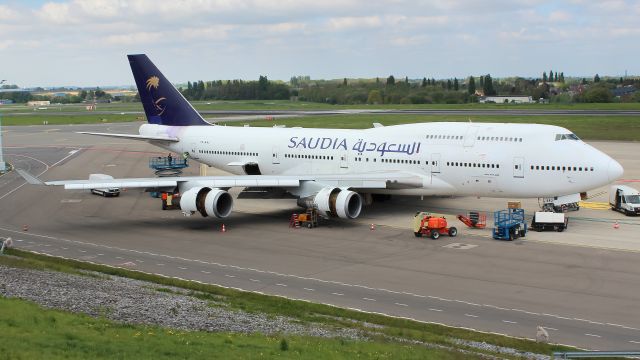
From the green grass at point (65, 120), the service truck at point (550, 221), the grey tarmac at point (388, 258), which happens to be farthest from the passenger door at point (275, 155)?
the green grass at point (65, 120)

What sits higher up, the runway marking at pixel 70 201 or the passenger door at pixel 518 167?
the passenger door at pixel 518 167

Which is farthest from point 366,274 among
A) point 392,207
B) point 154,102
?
point 154,102

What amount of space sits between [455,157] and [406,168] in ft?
10.5

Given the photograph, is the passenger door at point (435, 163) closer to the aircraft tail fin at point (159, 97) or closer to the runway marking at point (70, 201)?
the aircraft tail fin at point (159, 97)

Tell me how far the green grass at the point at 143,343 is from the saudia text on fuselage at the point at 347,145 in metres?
26.3

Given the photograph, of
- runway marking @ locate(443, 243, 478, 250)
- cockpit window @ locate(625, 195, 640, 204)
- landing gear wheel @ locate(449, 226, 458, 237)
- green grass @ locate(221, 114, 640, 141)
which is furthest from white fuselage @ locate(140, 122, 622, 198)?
green grass @ locate(221, 114, 640, 141)

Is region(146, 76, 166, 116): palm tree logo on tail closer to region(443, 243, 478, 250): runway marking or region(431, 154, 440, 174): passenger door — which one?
region(431, 154, 440, 174): passenger door

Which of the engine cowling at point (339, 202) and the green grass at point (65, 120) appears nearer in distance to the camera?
the engine cowling at point (339, 202)

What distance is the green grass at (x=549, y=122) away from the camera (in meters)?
98.1

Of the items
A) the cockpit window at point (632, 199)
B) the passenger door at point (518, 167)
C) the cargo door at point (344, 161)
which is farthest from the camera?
the cargo door at point (344, 161)

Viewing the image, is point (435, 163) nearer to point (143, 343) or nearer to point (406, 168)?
point (406, 168)

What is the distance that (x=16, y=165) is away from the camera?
81625 millimetres

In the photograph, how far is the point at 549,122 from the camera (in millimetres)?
107812

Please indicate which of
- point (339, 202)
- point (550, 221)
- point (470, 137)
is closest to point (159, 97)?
point (339, 202)
